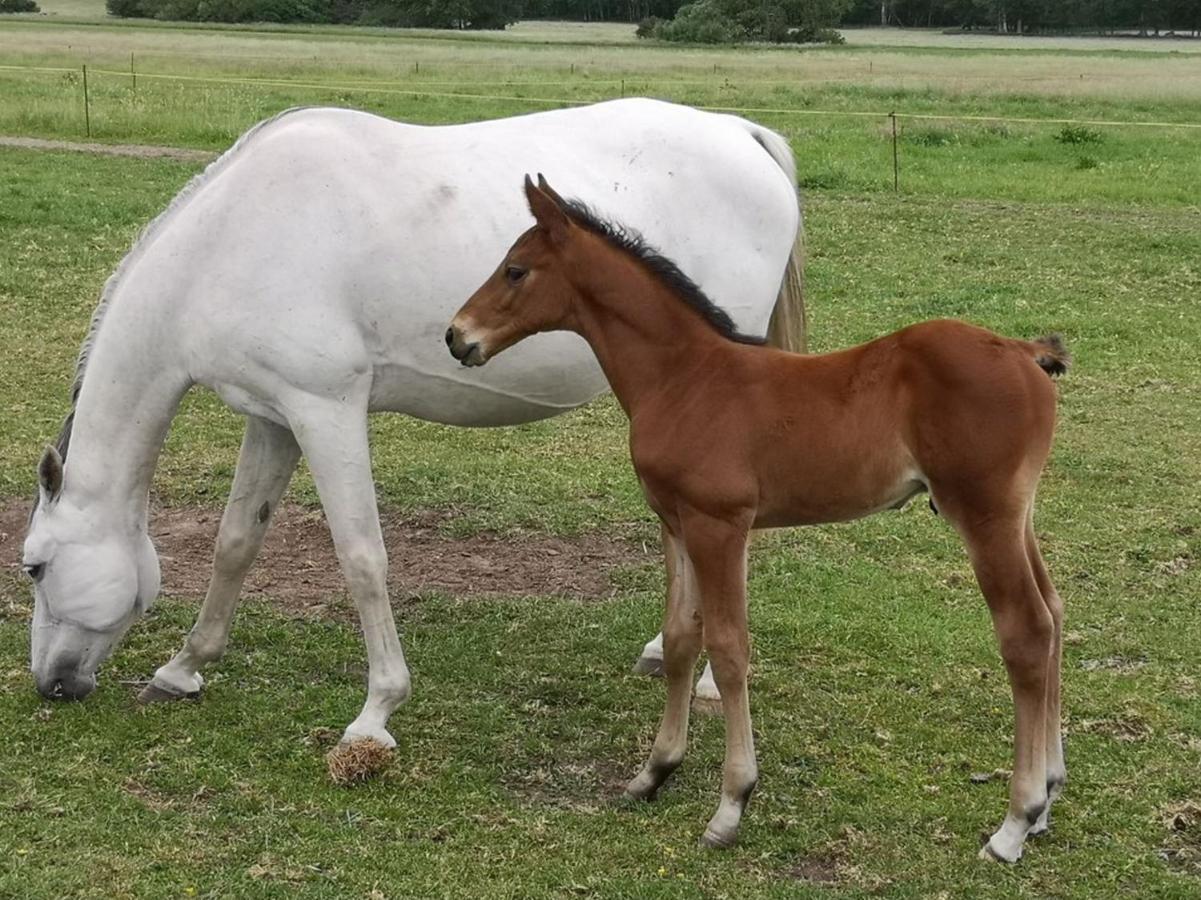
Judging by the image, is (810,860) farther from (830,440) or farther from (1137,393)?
(1137,393)

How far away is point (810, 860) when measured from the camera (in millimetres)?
4172

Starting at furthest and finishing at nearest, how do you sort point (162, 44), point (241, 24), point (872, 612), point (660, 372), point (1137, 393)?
point (241, 24) → point (162, 44) → point (1137, 393) → point (872, 612) → point (660, 372)

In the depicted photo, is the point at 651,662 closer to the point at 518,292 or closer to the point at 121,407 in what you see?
the point at 518,292

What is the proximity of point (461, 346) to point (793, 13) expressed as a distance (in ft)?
213

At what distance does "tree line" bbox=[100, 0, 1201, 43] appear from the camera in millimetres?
69000

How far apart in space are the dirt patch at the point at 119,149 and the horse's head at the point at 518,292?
16.5 metres

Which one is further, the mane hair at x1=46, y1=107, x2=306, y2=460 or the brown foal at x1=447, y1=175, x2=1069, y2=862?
the mane hair at x1=46, y1=107, x2=306, y2=460

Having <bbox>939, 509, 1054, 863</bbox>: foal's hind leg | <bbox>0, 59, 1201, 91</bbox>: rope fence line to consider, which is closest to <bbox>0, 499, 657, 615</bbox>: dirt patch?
<bbox>939, 509, 1054, 863</bbox>: foal's hind leg

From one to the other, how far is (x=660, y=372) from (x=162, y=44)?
50.6m

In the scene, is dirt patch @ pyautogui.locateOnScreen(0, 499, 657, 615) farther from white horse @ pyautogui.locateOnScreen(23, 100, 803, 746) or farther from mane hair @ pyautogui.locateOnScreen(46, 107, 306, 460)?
mane hair @ pyautogui.locateOnScreen(46, 107, 306, 460)

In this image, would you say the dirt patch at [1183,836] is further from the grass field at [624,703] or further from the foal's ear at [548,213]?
the foal's ear at [548,213]

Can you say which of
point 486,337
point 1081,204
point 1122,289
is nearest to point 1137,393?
point 1122,289

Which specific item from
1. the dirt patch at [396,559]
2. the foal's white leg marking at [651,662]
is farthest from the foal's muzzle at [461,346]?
the dirt patch at [396,559]

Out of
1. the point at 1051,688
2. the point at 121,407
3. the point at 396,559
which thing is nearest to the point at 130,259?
the point at 121,407
